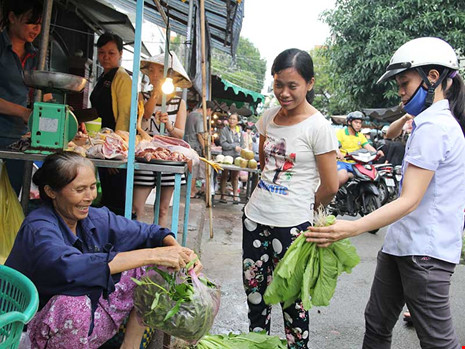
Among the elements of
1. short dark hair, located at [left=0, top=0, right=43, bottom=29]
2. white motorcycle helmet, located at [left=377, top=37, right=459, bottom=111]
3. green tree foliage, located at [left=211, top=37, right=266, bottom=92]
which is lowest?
white motorcycle helmet, located at [left=377, top=37, right=459, bottom=111]

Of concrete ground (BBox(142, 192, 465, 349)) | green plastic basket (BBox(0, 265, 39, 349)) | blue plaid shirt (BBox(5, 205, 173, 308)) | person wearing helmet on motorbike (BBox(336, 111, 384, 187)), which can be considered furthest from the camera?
person wearing helmet on motorbike (BBox(336, 111, 384, 187))

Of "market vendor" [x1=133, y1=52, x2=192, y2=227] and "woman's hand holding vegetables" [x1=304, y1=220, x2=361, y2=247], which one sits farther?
"market vendor" [x1=133, y1=52, x2=192, y2=227]

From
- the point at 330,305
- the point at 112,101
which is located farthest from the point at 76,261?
the point at 330,305

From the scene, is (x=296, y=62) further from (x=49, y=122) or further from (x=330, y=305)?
(x=330, y=305)

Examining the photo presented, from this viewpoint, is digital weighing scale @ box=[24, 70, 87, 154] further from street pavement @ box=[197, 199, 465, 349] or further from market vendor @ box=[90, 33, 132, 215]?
street pavement @ box=[197, 199, 465, 349]

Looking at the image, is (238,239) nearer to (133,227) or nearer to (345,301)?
(345,301)

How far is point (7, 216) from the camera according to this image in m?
2.95

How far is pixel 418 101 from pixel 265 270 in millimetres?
1276

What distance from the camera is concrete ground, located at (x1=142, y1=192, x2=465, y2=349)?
347 cm

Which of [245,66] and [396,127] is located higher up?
[245,66]

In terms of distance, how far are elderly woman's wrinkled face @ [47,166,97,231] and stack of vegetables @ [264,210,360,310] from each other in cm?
105

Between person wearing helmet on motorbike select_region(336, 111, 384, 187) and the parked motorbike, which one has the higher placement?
person wearing helmet on motorbike select_region(336, 111, 384, 187)

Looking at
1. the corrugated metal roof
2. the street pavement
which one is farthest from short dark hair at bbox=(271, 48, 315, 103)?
the corrugated metal roof

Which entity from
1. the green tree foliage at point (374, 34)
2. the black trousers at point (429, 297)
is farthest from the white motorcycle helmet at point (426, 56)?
the green tree foliage at point (374, 34)
